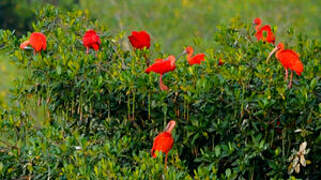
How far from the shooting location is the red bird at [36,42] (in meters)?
3.32

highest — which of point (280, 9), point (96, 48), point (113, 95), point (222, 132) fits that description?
point (280, 9)

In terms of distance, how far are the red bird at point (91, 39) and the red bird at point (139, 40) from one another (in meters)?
0.18

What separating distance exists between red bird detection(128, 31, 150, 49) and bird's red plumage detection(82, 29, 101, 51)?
18 cm

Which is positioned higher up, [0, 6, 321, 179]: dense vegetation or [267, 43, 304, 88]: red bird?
[267, 43, 304, 88]: red bird

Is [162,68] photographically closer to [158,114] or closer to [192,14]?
[158,114]

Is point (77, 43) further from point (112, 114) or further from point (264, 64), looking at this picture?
point (264, 64)

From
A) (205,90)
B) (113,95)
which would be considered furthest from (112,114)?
(205,90)

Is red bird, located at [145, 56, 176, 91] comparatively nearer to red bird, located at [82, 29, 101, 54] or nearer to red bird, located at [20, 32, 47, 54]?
red bird, located at [82, 29, 101, 54]

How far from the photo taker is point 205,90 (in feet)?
9.78

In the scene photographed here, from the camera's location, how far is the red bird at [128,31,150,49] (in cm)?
341

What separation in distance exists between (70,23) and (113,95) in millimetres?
721

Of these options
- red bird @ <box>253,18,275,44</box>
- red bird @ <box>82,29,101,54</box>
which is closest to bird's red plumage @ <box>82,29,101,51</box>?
red bird @ <box>82,29,101,54</box>

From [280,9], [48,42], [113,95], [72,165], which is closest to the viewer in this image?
[72,165]

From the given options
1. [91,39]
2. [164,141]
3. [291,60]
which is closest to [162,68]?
[164,141]
